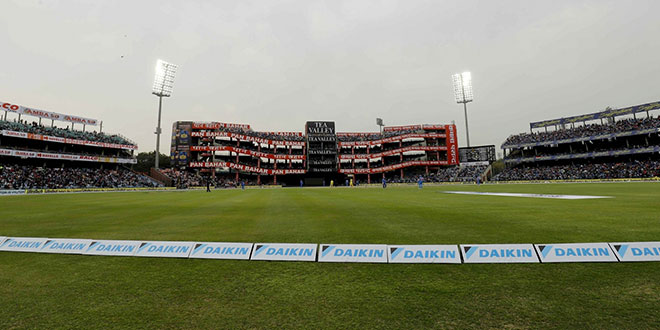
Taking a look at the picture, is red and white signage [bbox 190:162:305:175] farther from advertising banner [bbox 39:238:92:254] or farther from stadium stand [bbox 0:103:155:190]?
advertising banner [bbox 39:238:92:254]

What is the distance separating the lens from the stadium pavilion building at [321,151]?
6706cm

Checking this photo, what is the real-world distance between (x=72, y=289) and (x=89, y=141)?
62.5 m

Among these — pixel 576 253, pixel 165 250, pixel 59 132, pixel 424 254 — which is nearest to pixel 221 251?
pixel 165 250

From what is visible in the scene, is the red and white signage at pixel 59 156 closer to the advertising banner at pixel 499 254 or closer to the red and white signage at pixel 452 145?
the advertising banner at pixel 499 254

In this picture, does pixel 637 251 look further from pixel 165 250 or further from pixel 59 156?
pixel 59 156

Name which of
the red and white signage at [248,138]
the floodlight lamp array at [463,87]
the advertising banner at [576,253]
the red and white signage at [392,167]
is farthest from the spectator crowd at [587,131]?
the advertising banner at [576,253]

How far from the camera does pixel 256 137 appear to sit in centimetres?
7156

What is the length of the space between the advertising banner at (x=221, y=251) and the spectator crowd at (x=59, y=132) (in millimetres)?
59596

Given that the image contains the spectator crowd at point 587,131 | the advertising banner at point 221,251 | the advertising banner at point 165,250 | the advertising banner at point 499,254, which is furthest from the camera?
the spectator crowd at point 587,131

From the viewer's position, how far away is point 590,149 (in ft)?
188

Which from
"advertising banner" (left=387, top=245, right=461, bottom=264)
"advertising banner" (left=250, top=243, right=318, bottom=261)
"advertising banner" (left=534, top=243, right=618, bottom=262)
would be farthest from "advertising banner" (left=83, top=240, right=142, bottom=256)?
"advertising banner" (left=534, top=243, right=618, bottom=262)

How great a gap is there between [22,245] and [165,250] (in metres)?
3.34

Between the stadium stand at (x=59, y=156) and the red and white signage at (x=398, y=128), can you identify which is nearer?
the stadium stand at (x=59, y=156)

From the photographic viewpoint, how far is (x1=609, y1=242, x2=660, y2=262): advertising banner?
4086mm
